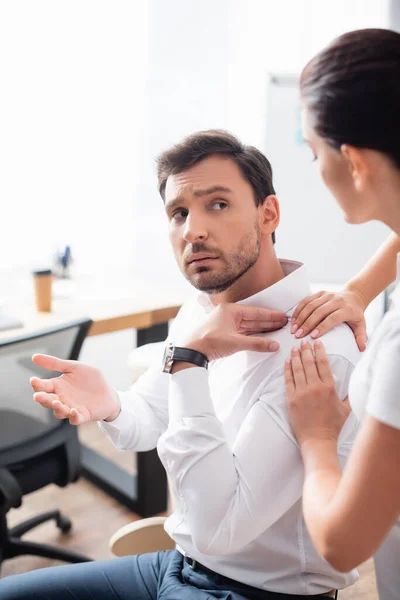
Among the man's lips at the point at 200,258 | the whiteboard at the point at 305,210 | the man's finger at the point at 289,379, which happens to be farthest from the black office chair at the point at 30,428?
the whiteboard at the point at 305,210

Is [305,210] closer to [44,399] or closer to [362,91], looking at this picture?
[44,399]

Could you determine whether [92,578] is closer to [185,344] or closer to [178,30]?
[185,344]

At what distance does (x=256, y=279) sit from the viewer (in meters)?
1.16

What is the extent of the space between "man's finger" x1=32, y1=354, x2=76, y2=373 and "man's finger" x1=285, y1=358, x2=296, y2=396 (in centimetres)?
46

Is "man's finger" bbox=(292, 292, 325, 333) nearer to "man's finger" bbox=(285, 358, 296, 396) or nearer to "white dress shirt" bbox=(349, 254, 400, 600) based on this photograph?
"man's finger" bbox=(285, 358, 296, 396)

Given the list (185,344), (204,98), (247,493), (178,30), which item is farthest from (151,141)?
(247,493)

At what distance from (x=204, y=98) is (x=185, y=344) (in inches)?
100

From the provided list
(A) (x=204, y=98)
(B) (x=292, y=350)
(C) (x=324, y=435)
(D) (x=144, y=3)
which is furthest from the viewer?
(A) (x=204, y=98)

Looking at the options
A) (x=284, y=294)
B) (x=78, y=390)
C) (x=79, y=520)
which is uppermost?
(x=284, y=294)

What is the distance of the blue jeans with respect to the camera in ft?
3.42

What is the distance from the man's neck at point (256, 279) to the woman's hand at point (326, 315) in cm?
12

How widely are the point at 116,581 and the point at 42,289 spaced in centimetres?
123

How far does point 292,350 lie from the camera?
936 millimetres

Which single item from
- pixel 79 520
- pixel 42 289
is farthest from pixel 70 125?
pixel 79 520
